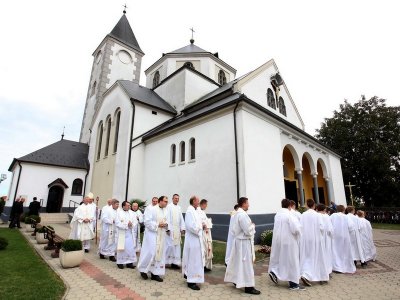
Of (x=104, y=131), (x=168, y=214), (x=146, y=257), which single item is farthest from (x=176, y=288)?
(x=104, y=131)

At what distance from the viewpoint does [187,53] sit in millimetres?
24469

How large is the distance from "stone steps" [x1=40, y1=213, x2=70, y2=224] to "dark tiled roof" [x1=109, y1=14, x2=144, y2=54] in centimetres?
2168

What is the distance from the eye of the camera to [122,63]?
29391 mm

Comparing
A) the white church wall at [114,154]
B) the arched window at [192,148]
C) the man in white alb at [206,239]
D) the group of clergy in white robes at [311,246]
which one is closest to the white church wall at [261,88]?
the arched window at [192,148]

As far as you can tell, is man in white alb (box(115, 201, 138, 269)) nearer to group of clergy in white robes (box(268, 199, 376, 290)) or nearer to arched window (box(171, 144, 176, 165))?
group of clergy in white robes (box(268, 199, 376, 290))

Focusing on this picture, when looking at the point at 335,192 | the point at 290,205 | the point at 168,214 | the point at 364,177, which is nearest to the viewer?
the point at 290,205

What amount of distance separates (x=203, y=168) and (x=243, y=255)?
7378mm

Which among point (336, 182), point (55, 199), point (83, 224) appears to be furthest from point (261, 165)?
point (55, 199)

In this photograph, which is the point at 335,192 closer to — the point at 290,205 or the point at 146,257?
the point at 290,205

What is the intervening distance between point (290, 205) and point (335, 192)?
16233 millimetres

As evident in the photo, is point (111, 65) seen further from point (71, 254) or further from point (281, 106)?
point (71, 254)

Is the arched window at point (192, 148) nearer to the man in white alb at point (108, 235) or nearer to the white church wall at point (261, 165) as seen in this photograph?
the white church wall at point (261, 165)

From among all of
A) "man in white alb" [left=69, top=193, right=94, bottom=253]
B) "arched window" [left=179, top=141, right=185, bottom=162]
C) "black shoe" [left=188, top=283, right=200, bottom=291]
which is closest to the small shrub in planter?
"man in white alb" [left=69, top=193, right=94, bottom=253]

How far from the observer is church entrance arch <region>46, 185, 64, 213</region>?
20.3 metres
